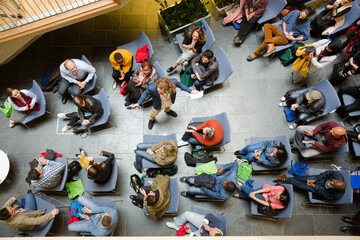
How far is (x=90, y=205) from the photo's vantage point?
4180 millimetres

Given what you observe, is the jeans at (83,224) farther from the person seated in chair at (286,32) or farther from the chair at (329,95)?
the person seated in chair at (286,32)

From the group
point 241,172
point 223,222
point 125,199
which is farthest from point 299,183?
point 125,199

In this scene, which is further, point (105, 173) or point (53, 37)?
point (53, 37)

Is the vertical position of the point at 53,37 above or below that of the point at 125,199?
above

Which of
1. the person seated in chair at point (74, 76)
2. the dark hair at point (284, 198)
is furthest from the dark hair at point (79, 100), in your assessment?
the dark hair at point (284, 198)

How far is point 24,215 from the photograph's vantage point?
4016 millimetres

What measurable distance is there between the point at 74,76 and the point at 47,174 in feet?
6.02

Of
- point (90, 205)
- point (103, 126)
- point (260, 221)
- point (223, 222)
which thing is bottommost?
point (260, 221)

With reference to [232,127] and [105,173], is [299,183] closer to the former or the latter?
[232,127]

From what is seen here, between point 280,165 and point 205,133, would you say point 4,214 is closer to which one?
point 205,133

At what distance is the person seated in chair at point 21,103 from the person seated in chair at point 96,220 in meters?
1.98

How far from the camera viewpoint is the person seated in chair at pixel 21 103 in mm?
4460

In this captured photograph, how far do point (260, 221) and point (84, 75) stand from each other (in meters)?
4.26

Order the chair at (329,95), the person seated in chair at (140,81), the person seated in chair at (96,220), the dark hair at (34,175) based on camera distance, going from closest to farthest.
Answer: the person seated in chair at (96,220) → the dark hair at (34,175) → the chair at (329,95) → the person seated in chair at (140,81)
